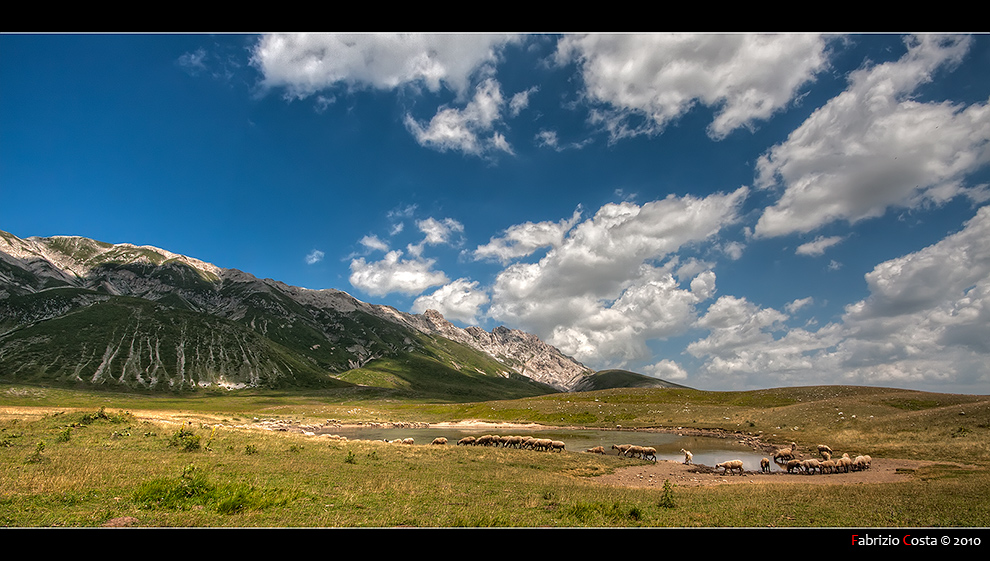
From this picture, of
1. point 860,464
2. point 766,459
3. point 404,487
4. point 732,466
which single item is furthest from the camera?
point 766,459

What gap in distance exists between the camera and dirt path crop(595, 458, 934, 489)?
31.8m

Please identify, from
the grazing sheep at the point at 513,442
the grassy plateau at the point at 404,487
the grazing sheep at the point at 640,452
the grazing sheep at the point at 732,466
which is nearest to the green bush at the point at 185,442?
the grassy plateau at the point at 404,487

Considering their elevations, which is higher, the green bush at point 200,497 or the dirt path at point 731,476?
the green bush at point 200,497

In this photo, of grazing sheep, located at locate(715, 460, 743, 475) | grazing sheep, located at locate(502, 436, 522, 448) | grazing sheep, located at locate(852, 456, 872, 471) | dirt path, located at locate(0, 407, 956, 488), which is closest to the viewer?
dirt path, located at locate(0, 407, 956, 488)

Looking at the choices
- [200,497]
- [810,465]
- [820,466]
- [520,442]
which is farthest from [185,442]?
[820,466]

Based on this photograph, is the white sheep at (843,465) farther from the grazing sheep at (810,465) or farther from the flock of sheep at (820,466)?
the grazing sheep at (810,465)

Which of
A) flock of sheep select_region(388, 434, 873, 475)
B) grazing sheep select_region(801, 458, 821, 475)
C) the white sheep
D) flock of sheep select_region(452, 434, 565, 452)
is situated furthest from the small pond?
the white sheep

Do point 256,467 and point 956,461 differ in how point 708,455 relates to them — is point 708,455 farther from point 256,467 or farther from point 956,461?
point 256,467

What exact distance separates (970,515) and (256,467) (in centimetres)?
3760

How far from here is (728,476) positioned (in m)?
36.3

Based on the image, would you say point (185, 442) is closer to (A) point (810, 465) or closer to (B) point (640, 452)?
(B) point (640, 452)

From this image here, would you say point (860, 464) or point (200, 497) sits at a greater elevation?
point (200, 497)

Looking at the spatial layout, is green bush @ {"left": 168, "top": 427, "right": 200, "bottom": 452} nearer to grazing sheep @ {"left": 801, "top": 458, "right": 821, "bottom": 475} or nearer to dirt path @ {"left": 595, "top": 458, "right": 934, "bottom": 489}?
dirt path @ {"left": 595, "top": 458, "right": 934, "bottom": 489}

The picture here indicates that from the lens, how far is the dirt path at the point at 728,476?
3181cm
